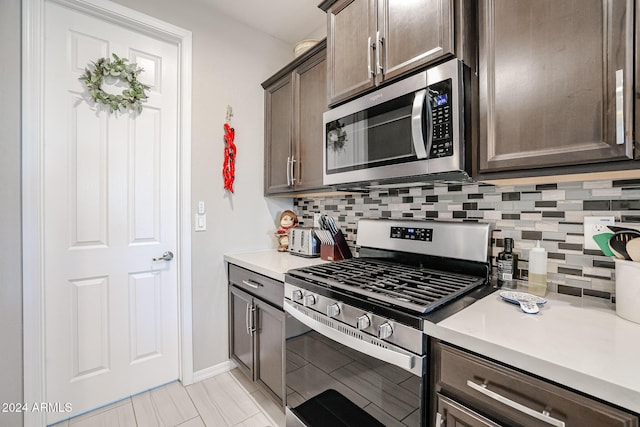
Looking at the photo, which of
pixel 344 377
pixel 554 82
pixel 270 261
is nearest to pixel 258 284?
pixel 270 261

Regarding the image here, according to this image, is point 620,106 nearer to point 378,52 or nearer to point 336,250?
point 378,52

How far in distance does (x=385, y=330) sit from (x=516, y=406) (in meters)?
0.38

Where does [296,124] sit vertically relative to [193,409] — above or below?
above

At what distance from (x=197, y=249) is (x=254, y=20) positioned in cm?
186

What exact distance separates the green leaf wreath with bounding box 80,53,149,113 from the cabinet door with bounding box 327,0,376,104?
1.28 metres

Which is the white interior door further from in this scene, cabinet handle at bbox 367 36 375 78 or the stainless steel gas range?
cabinet handle at bbox 367 36 375 78

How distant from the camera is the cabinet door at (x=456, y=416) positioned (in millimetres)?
754

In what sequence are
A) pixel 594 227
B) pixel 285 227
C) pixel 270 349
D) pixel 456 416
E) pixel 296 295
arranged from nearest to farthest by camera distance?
pixel 456 416
pixel 594 227
pixel 296 295
pixel 270 349
pixel 285 227

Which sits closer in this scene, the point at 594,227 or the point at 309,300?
the point at 594,227

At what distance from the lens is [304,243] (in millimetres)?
2041

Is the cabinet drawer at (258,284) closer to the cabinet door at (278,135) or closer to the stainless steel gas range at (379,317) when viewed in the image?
the stainless steel gas range at (379,317)

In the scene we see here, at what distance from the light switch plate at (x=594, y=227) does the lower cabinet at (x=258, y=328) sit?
1360 mm

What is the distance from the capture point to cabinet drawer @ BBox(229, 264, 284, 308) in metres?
1.57

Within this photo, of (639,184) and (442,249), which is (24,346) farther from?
(639,184)
